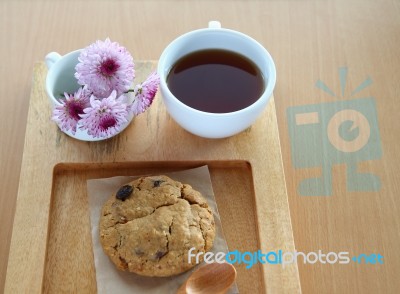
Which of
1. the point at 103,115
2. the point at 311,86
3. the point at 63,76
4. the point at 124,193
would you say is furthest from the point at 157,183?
the point at 311,86

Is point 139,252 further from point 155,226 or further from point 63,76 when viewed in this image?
point 63,76

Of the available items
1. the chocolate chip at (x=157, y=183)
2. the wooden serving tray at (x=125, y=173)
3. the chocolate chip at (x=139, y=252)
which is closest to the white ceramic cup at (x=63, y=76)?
the wooden serving tray at (x=125, y=173)

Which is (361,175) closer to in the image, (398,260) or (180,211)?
(398,260)

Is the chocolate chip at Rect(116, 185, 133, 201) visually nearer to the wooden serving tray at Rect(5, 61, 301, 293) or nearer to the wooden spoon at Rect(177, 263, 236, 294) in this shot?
the wooden serving tray at Rect(5, 61, 301, 293)

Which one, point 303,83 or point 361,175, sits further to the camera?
point 303,83

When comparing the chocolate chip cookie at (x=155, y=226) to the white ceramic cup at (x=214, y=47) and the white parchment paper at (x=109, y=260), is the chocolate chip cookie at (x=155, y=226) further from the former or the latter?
the white ceramic cup at (x=214, y=47)

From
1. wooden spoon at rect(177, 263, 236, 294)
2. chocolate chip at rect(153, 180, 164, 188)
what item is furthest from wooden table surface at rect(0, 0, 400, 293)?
chocolate chip at rect(153, 180, 164, 188)

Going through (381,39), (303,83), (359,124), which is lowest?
(359,124)

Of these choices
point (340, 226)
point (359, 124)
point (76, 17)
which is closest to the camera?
point (340, 226)

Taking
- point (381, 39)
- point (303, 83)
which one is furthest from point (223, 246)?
point (381, 39)
